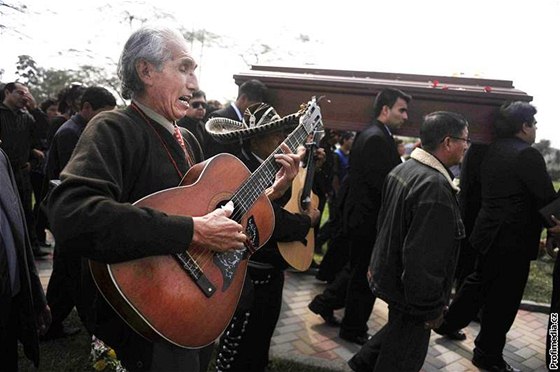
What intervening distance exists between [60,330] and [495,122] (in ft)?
14.7

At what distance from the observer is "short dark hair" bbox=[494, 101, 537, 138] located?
3.70 meters

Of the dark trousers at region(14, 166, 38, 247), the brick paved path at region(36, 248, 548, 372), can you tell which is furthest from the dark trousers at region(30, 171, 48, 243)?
the brick paved path at region(36, 248, 548, 372)

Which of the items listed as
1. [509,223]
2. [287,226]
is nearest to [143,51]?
[287,226]

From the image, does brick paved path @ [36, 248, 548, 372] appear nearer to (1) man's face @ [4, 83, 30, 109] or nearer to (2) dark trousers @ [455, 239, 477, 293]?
(2) dark trousers @ [455, 239, 477, 293]

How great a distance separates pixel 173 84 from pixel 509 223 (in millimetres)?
3403

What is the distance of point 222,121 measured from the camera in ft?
8.48

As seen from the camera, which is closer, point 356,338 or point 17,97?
point 356,338

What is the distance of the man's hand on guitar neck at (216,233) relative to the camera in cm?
148

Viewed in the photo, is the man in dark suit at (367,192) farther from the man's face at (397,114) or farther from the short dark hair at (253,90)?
the short dark hair at (253,90)

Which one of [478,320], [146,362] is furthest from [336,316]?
[146,362]

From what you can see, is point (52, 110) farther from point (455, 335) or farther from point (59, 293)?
point (455, 335)

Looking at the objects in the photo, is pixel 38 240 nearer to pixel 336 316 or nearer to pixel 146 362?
pixel 336 316

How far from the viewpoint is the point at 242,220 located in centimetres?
188

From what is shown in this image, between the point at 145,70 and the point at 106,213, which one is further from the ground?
the point at 145,70
